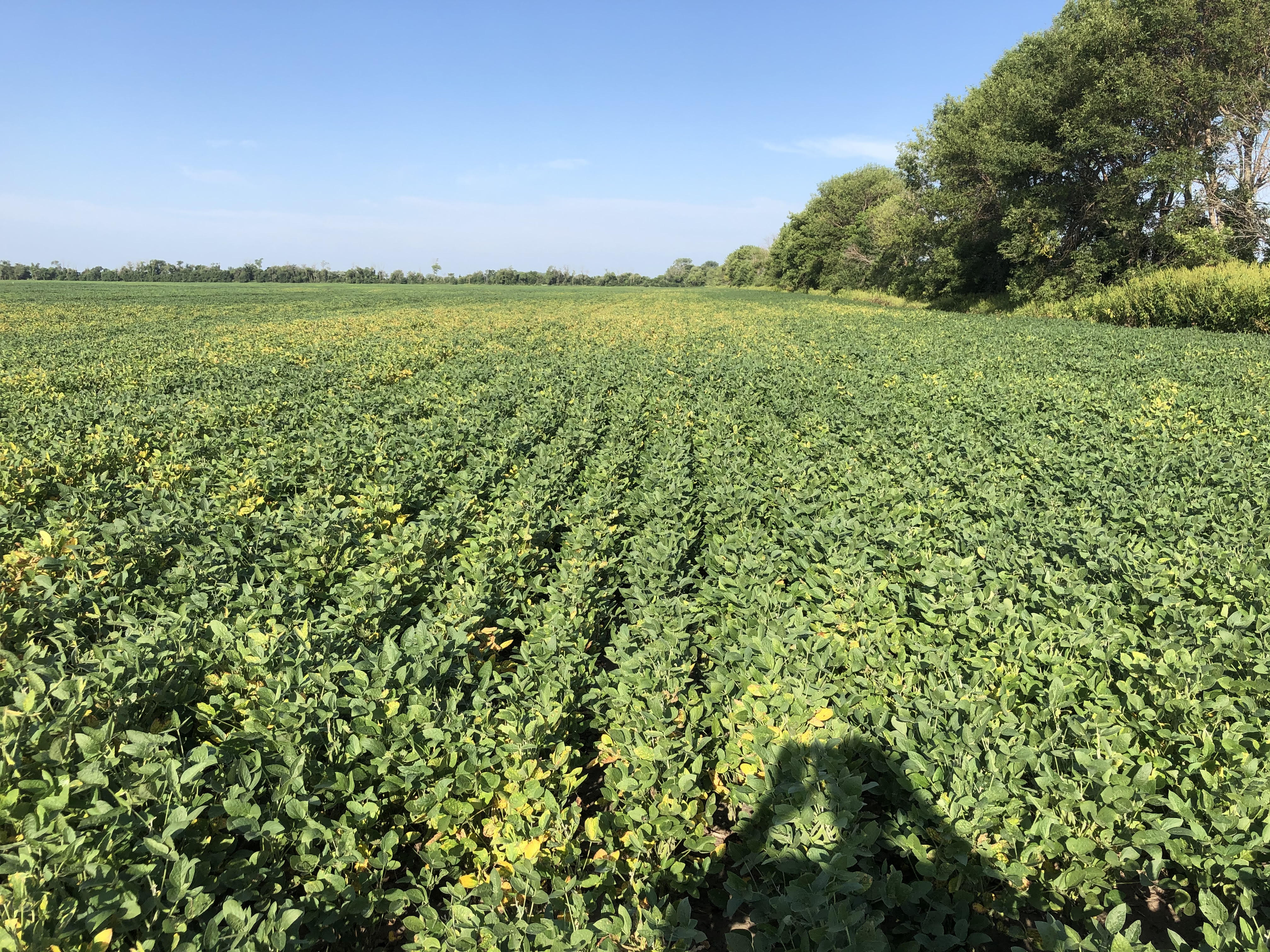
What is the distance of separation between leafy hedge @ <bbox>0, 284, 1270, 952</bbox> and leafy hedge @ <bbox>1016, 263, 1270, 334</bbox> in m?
23.9

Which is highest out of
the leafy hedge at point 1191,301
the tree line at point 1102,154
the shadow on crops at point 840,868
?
the tree line at point 1102,154

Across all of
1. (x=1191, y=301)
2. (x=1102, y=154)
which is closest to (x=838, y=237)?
(x=1102, y=154)

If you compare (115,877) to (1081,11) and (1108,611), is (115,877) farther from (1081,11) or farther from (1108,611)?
(1081,11)

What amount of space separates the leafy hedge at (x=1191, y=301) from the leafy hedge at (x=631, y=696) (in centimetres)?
2387

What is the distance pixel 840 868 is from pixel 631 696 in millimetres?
1340

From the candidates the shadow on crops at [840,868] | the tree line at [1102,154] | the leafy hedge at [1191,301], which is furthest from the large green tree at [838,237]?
the shadow on crops at [840,868]

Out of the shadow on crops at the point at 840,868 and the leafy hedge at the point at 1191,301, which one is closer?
the shadow on crops at the point at 840,868

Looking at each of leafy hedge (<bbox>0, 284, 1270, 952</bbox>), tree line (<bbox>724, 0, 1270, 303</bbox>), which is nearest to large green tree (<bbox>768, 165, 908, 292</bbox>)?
tree line (<bbox>724, 0, 1270, 303</bbox>)

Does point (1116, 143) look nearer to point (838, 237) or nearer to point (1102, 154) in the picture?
point (1102, 154)

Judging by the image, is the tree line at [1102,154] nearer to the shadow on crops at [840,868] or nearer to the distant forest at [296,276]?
the shadow on crops at [840,868]

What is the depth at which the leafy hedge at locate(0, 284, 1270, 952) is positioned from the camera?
7.27ft

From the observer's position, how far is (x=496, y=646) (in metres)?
3.88

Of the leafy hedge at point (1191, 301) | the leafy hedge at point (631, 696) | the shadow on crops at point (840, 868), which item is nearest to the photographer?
the shadow on crops at point (840, 868)

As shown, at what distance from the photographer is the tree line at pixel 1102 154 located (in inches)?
1058
